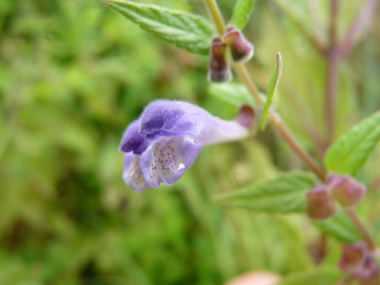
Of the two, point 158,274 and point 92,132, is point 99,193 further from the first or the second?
point 158,274

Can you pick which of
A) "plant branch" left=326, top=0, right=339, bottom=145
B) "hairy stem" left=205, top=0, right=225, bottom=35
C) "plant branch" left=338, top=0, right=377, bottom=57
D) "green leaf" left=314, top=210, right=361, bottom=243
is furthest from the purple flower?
"plant branch" left=338, top=0, right=377, bottom=57

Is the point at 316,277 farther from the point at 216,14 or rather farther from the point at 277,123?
→ the point at 216,14

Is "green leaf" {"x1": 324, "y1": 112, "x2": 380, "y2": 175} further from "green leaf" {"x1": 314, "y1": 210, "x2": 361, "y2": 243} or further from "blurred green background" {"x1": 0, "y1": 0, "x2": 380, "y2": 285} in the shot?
"blurred green background" {"x1": 0, "y1": 0, "x2": 380, "y2": 285}

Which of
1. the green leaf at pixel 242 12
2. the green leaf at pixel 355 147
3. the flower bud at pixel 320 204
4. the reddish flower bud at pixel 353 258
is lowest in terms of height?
the reddish flower bud at pixel 353 258

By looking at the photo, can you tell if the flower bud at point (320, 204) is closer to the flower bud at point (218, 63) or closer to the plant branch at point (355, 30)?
the flower bud at point (218, 63)

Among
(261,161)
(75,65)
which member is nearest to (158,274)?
(261,161)

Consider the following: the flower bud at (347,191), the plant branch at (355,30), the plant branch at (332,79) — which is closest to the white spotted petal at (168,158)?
the flower bud at (347,191)

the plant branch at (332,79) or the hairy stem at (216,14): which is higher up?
the hairy stem at (216,14)
